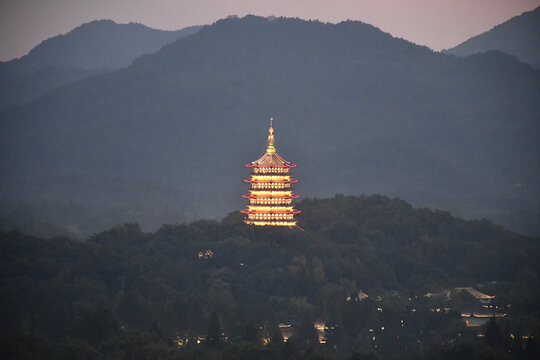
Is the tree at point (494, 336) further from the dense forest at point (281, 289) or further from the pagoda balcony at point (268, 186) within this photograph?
the pagoda balcony at point (268, 186)

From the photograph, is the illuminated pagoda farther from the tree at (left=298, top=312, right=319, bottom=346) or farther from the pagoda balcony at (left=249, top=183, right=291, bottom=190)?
the tree at (left=298, top=312, right=319, bottom=346)

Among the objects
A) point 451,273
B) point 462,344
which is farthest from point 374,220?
point 462,344

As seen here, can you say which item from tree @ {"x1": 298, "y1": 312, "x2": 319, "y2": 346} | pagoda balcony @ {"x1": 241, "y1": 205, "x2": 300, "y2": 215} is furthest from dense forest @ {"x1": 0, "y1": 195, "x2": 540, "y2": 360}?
pagoda balcony @ {"x1": 241, "y1": 205, "x2": 300, "y2": 215}

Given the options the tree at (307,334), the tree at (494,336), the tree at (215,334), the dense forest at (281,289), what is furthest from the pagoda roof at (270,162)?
the tree at (494,336)

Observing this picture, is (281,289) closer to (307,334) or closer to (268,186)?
(268,186)

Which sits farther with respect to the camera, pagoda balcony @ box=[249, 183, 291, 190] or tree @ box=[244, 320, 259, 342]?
pagoda balcony @ box=[249, 183, 291, 190]
